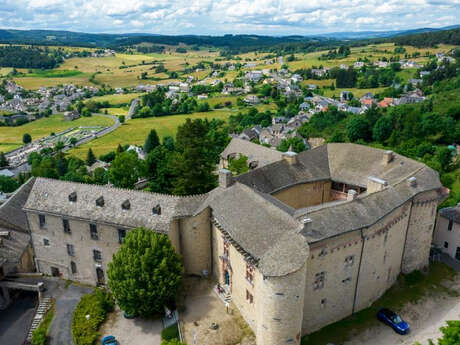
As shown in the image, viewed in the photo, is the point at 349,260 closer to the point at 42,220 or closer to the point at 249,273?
the point at 249,273

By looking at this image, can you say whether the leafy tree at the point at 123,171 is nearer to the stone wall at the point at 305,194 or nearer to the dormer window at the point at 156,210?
the dormer window at the point at 156,210

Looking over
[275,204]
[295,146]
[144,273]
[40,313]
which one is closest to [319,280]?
[275,204]

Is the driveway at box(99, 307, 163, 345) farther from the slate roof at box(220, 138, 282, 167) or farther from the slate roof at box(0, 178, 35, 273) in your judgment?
the slate roof at box(220, 138, 282, 167)

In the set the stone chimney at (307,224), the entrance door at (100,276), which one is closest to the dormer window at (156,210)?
the entrance door at (100,276)

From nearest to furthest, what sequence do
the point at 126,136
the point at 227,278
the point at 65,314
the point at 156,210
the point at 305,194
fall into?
the point at 156,210
the point at 227,278
the point at 65,314
the point at 305,194
the point at 126,136

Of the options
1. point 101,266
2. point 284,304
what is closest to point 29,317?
point 101,266

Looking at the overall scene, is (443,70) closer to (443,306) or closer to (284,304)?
(443,306)
